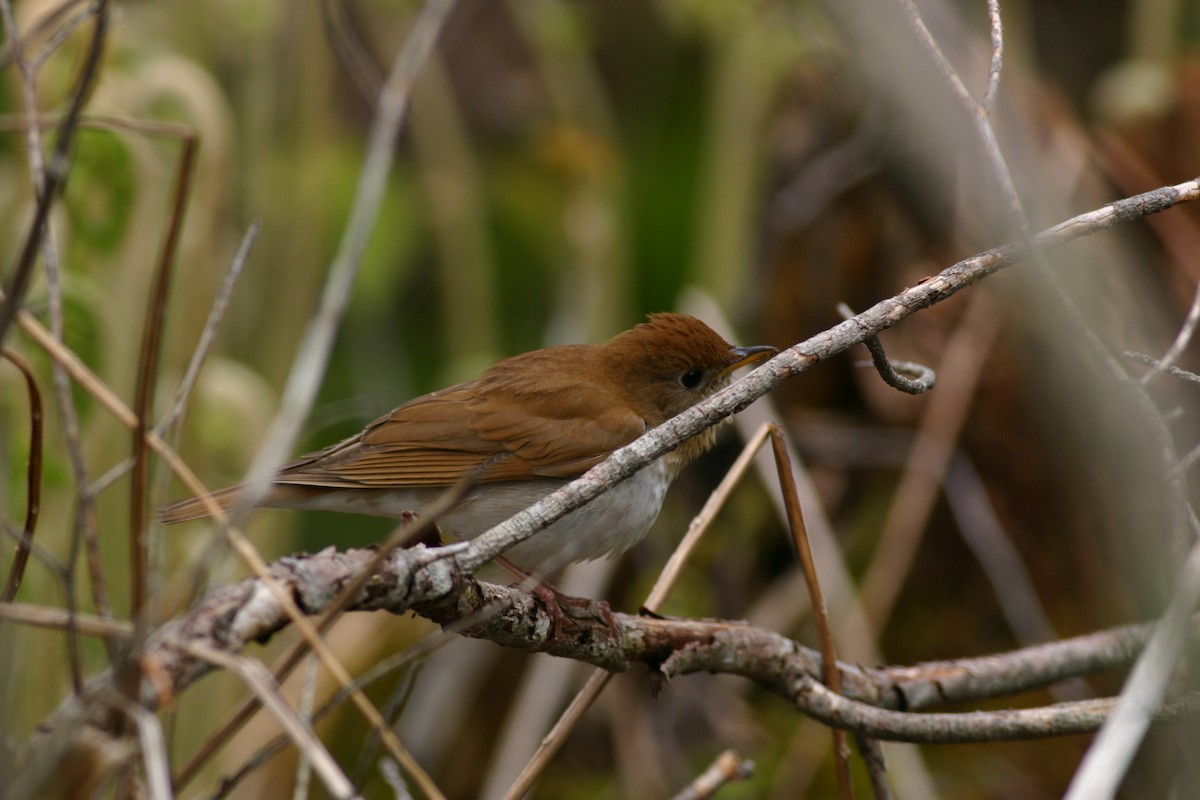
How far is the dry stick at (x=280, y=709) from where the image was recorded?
1.32 metres

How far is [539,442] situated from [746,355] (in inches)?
27.0

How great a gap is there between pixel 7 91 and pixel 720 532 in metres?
3.58

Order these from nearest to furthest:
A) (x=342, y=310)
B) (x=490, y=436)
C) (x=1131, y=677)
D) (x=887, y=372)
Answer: (x=1131, y=677) → (x=342, y=310) → (x=887, y=372) → (x=490, y=436)

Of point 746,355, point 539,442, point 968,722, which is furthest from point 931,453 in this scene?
point 968,722

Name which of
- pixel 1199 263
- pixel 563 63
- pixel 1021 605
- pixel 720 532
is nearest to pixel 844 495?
pixel 720 532

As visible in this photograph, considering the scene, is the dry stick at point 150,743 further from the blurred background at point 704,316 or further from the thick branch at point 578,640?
the blurred background at point 704,316

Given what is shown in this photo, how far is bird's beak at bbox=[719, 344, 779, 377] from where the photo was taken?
3.65 m

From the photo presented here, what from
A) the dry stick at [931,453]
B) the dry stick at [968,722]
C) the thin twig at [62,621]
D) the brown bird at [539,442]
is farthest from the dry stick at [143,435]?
the dry stick at [931,453]

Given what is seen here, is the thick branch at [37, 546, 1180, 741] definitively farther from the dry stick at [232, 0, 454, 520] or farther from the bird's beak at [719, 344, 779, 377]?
the bird's beak at [719, 344, 779, 377]

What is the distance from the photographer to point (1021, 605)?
4.27 metres

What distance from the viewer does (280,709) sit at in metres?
1.33

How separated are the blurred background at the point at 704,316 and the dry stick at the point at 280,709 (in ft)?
3.77

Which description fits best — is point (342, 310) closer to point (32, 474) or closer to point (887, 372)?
point (32, 474)

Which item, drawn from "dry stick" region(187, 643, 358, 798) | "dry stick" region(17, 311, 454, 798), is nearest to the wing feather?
"dry stick" region(17, 311, 454, 798)
